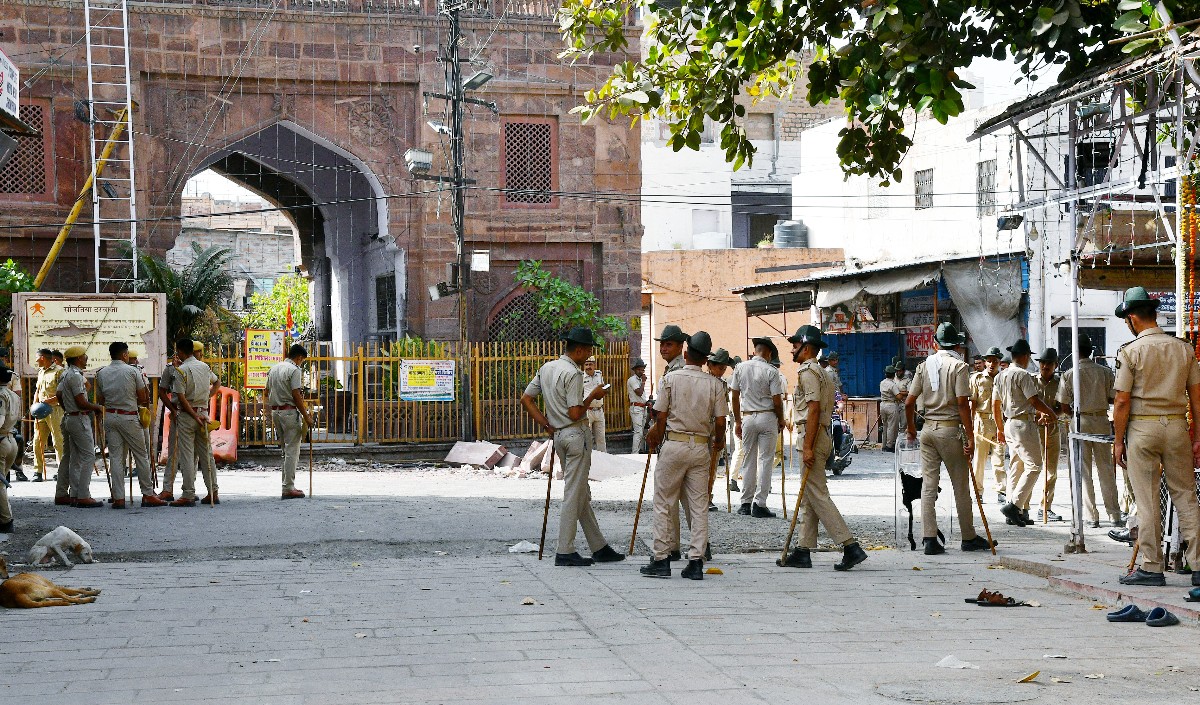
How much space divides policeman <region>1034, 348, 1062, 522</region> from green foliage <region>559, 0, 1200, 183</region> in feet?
10.6

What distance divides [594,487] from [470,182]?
7762 millimetres

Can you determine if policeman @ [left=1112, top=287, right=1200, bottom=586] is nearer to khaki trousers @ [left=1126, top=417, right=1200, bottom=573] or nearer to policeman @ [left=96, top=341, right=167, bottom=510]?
khaki trousers @ [left=1126, top=417, right=1200, bottom=573]

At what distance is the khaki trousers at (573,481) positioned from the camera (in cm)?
929

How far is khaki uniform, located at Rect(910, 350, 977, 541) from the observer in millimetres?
9922

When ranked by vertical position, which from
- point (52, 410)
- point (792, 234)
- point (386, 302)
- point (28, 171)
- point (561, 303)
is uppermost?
point (28, 171)

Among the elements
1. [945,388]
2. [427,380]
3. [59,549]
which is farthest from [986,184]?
[59,549]

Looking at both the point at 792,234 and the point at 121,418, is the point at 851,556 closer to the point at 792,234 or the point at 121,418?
the point at 121,418

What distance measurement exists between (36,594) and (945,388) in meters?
6.40

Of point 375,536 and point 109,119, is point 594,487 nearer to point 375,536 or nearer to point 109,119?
point 375,536

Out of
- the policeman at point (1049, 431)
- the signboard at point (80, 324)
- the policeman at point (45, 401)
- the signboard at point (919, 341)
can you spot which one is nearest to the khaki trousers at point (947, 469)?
the policeman at point (1049, 431)

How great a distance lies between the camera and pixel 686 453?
29.1 ft

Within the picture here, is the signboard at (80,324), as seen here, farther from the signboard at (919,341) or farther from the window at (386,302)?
the signboard at (919,341)

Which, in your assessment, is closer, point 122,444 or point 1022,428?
point 1022,428

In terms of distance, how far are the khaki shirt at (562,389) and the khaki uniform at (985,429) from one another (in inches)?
237
